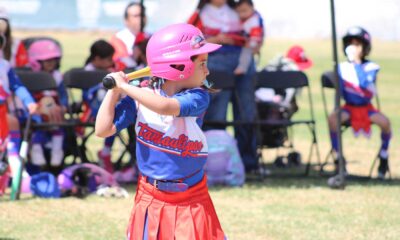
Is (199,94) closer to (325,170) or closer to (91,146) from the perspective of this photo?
(325,170)

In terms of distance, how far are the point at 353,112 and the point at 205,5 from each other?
1798 mm

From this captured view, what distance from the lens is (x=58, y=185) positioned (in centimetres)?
802

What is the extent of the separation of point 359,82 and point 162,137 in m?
4.96

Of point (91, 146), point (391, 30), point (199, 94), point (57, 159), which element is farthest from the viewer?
point (391, 30)

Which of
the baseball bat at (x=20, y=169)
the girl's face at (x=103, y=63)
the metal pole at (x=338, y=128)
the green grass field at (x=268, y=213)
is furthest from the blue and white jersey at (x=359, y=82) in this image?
the baseball bat at (x=20, y=169)

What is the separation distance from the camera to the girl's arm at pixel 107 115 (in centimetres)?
434

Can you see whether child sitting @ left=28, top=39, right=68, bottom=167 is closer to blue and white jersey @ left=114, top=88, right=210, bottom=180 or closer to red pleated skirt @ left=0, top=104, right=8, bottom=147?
red pleated skirt @ left=0, top=104, right=8, bottom=147

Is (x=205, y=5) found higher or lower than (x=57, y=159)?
higher

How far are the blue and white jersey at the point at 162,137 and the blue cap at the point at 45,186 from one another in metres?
3.49

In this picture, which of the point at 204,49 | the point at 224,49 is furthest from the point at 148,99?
the point at 224,49

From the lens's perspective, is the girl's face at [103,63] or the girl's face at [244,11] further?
the girl's face at [244,11]

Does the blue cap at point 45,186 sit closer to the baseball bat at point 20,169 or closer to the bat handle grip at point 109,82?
the baseball bat at point 20,169

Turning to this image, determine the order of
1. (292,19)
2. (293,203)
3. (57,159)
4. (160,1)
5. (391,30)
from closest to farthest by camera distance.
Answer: (293,203)
(57,159)
(160,1)
(391,30)
(292,19)

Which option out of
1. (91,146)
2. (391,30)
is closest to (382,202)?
(91,146)
